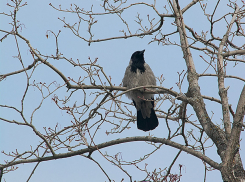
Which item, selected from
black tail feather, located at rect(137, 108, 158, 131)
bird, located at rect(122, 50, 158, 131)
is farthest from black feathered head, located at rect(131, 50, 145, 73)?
black tail feather, located at rect(137, 108, 158, 131)

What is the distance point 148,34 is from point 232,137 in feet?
8.08

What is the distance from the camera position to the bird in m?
5.69

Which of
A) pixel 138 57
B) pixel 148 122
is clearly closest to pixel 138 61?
pixel 138 57

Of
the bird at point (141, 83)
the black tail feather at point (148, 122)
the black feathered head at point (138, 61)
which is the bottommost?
the black tail feather at point (148, 122)

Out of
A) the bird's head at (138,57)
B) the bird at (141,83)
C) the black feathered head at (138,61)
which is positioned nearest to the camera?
the bird at (141,83)

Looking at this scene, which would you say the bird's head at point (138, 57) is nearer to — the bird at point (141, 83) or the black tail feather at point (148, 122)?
the bird at point (141, 83)

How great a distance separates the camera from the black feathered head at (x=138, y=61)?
5802mm

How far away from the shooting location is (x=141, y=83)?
5.66 meters

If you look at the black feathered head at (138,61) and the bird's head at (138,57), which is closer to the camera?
the black feathered head at (138,61)

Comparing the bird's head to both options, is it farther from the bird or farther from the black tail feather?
the black tail feather

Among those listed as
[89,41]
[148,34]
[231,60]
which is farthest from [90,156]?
[231,60]

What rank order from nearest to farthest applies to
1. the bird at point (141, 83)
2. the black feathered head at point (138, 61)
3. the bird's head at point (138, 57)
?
1. the bird at point (141, 83)
2. the black feathered head at point (138, 61)
3. the bird's head at point (138, 57)

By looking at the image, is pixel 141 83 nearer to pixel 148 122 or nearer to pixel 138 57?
pixel 138 57

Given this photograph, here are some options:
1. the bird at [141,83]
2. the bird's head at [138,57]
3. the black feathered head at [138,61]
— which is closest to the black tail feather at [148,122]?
the bird at [141,83]
